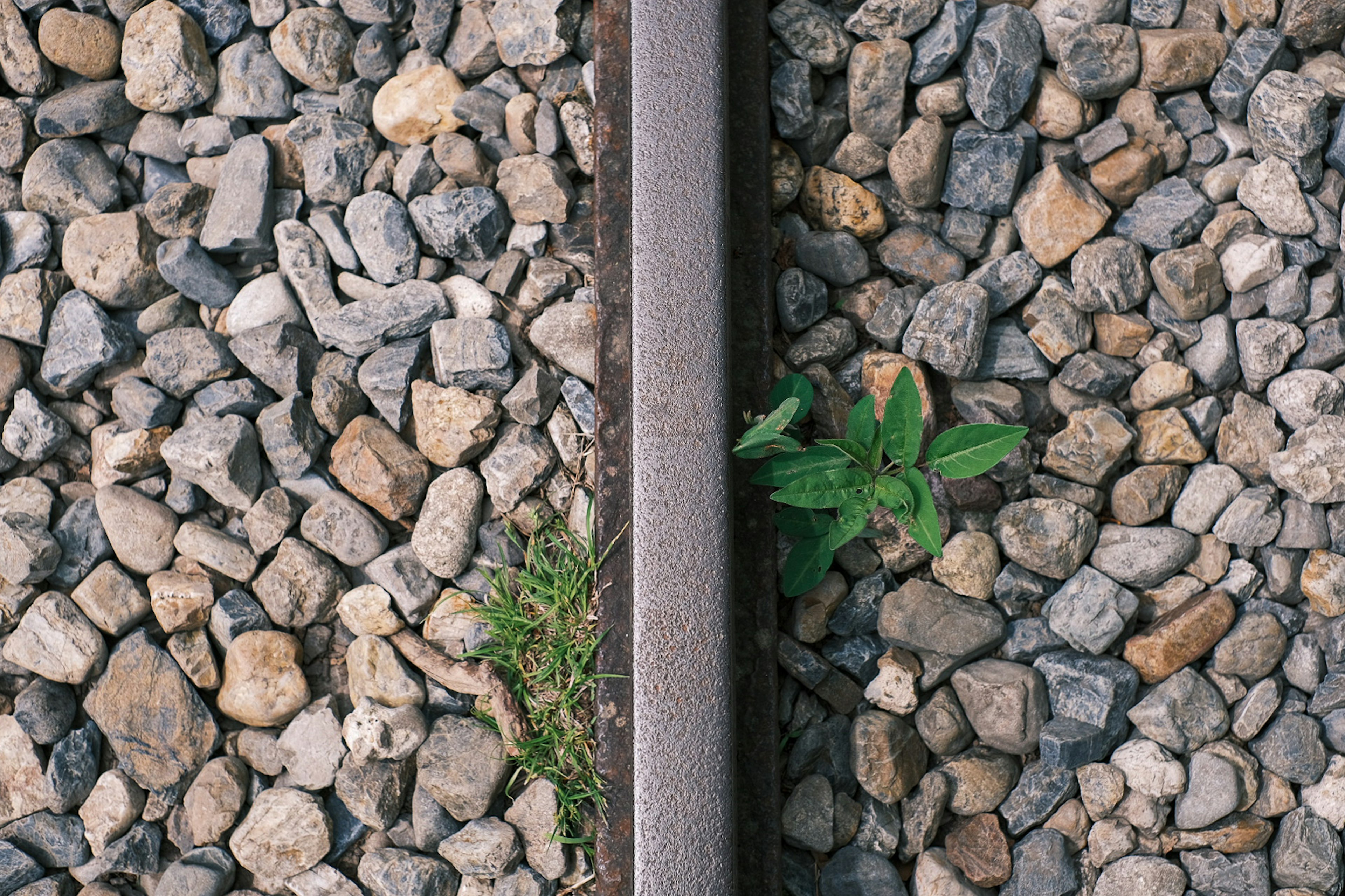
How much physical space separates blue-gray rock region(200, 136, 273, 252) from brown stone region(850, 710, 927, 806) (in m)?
1.62

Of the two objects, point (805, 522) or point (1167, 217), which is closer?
point (805, 522)

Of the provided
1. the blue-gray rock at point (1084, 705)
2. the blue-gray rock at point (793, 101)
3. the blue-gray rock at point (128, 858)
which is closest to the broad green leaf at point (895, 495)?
the blue-gray rock at point (1084, 705)

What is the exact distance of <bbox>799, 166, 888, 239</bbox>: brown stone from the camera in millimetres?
2000

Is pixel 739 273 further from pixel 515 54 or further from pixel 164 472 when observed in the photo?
pixel 164 472

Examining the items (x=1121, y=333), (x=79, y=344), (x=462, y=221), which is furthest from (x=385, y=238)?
(x=1121, y=333)

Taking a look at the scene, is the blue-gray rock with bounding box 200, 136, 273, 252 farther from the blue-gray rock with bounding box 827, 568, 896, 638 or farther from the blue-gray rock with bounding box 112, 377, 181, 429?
the blue-gray rock with bounding box 827, 568, 896, 638

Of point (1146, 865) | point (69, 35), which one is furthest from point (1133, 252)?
point (69, 35)

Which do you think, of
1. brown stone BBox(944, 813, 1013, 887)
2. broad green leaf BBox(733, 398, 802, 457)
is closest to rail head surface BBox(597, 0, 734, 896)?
broad green leaf BBox(733, 398, 802, 457)

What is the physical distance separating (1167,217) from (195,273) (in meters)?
2.09

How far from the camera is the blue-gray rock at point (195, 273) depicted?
200cm

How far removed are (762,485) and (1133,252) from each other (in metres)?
0.94

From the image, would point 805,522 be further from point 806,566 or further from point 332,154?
point 332,154

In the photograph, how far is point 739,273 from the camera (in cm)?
192

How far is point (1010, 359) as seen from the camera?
1950 millimetres
